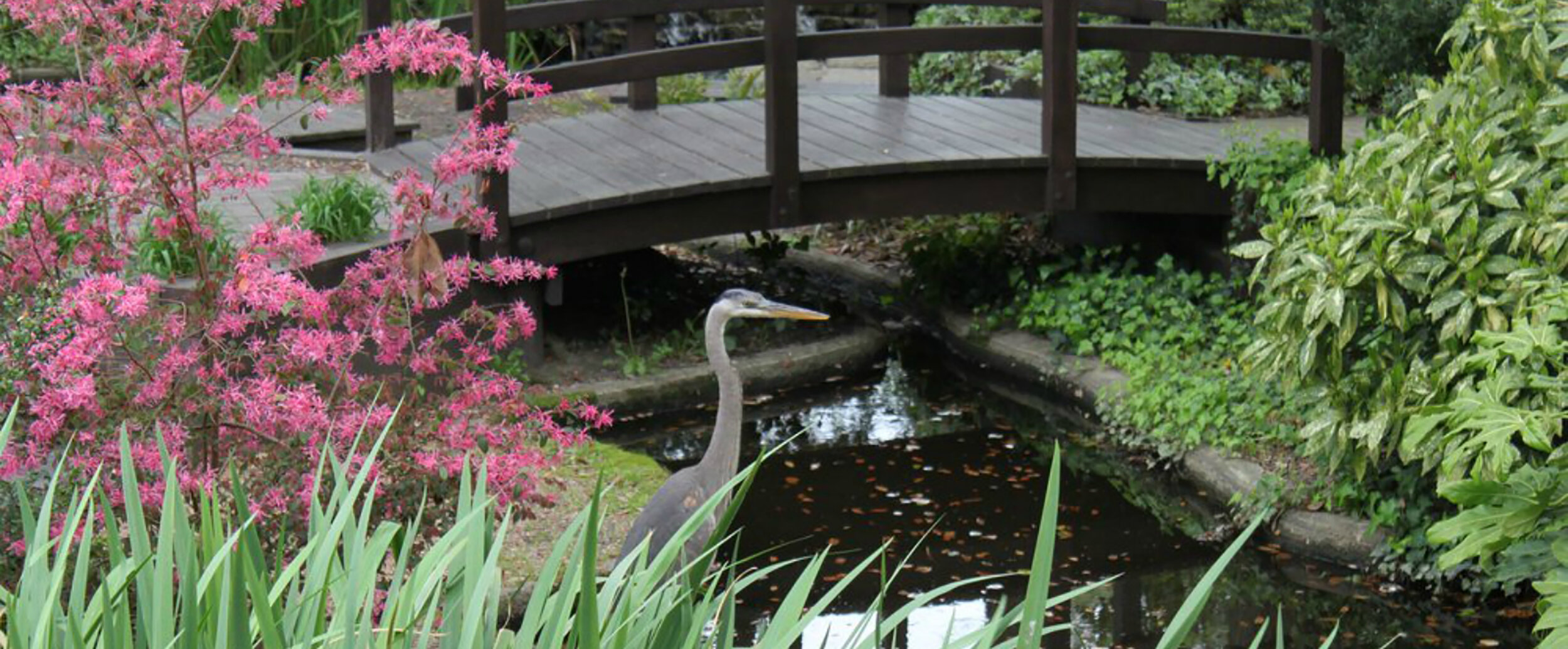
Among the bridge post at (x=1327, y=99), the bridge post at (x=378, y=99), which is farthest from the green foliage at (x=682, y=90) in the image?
the bridge post at (x=1327, y=99)

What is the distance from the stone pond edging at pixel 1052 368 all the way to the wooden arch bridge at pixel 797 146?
0.69 metres

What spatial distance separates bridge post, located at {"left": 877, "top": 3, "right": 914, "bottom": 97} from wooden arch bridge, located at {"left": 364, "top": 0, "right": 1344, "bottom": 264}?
1.74 ft

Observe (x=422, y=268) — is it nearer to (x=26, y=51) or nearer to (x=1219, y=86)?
(x=1219, y=86)

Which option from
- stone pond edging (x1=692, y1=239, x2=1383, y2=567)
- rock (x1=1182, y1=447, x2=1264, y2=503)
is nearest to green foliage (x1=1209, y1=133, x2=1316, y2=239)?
stone pond edging (x1=692, y1=239, x2=1383, y2=567)

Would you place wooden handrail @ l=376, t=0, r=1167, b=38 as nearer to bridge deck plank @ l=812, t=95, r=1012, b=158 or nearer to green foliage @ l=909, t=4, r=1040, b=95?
bridge deck plank @ l=812, t=95, r=1012, b=158

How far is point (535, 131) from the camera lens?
369 inches

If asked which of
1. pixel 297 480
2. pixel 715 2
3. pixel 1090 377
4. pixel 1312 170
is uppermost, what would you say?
pixel 715 2

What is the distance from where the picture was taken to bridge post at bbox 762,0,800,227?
8.39 m

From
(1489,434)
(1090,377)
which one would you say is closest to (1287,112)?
(1090,377)

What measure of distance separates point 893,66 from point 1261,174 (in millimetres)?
2332

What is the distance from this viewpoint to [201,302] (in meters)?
4.83

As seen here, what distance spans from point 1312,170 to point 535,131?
3.82 metres

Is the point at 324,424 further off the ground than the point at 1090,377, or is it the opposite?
the point at 324,424

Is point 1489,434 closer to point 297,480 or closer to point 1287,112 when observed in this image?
point 297,480
